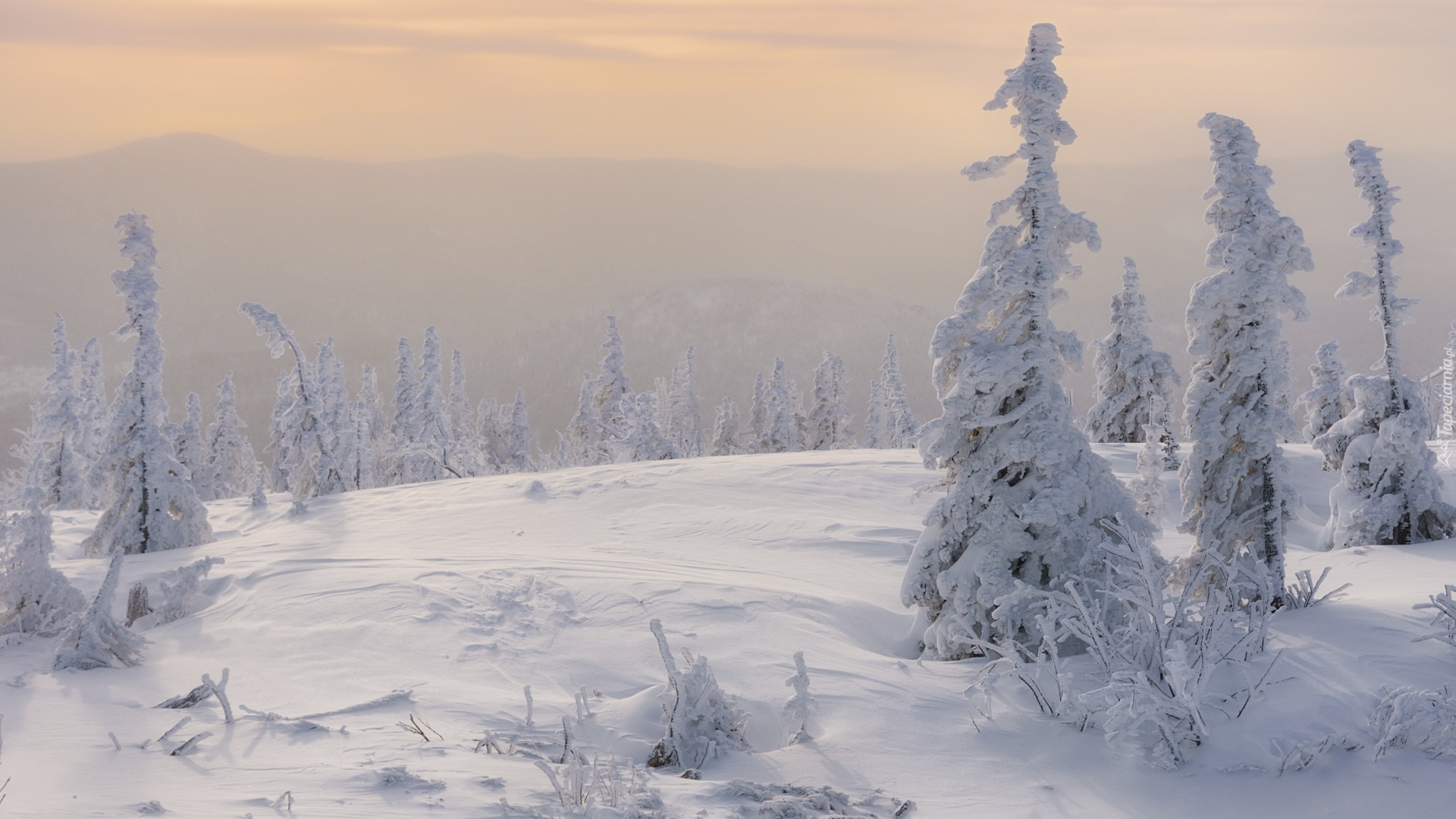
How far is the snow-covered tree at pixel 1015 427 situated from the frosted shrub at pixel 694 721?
3041mm

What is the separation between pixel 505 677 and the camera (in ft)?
26.1

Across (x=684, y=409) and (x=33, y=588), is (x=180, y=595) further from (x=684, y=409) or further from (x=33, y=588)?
(x=684, y=409)

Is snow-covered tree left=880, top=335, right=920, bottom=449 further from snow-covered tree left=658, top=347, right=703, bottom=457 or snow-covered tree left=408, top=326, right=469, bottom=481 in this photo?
snow-covered tree left=408, top=326, right=469, bottom=481

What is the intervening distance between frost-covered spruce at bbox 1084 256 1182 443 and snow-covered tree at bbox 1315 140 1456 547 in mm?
18013

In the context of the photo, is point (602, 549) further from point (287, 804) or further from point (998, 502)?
Result: point (287, 804)

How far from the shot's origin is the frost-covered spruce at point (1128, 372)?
34.0 m

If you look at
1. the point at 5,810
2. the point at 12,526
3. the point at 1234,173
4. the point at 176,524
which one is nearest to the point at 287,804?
the point at 5,810

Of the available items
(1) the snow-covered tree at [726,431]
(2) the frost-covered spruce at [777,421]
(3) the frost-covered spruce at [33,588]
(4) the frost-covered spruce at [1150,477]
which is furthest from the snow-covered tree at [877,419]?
(3) the frost-covered spruce at [33,588]

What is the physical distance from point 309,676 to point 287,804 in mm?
3436

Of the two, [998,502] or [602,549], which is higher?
[998,502]

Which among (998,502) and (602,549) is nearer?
(998,502)

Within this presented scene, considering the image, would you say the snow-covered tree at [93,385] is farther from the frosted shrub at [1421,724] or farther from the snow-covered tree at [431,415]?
the frosted shrub at [1421,724]

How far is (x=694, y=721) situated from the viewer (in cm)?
614

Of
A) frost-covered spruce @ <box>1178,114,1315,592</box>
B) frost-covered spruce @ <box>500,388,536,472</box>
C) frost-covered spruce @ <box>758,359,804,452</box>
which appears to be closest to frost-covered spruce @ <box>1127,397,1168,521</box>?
frost-covered spruce @ <box>1178,114,1315,592</box>
